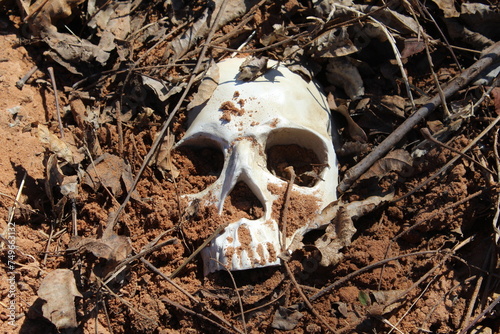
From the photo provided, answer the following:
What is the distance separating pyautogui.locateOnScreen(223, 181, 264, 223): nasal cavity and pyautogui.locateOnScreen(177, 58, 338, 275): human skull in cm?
4

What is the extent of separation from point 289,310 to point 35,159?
64.9 inches

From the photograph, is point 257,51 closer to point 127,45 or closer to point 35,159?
point 127,45

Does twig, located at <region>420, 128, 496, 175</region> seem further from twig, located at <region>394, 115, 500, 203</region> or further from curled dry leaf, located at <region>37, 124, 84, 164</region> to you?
curled dry leaf, located at <region>37, 124, 84, 164</region>

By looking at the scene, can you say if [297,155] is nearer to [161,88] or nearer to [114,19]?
[161,88]

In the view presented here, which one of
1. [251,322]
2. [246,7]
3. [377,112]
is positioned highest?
[246,7]

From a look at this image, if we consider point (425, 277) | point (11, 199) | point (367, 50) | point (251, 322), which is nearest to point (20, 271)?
point (11, 199)

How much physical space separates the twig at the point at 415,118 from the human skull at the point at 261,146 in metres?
0.11

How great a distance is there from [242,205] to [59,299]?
100 centimetres

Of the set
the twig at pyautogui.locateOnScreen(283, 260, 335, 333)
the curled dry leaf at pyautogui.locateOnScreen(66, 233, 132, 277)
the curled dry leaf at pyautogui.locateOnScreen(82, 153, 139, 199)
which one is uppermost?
the curled dry leaf at pyautogui.locateOnScreen(82, 153, 139, 199)

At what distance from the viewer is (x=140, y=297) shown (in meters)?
2.37

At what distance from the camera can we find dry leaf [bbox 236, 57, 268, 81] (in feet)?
9.05

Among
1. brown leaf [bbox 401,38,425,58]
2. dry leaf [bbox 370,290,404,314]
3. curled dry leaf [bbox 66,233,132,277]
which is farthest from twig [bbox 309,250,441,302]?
brown leaf [bbox 401,38,425,58]

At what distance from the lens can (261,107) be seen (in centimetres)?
265

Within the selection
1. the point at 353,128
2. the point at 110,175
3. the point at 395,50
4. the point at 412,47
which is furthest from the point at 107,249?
the point at 412,47
